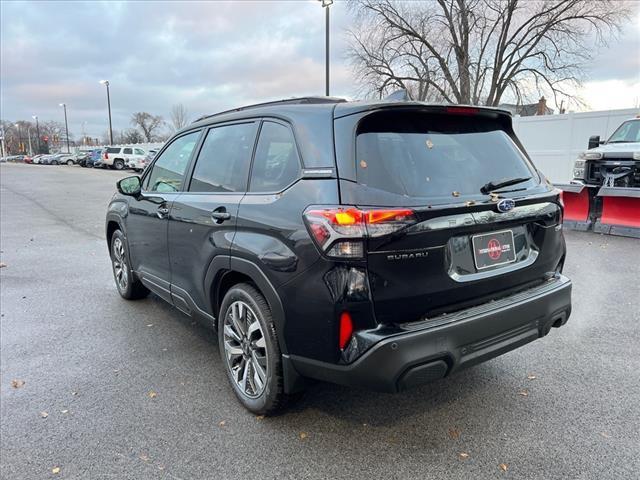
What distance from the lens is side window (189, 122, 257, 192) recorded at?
10.3 ft

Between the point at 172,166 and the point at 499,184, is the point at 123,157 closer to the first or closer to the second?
the point at 172,166

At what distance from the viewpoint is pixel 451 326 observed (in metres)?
2.41

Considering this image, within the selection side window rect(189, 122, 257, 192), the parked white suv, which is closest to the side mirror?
side window rect(189, 122, 257, 192)

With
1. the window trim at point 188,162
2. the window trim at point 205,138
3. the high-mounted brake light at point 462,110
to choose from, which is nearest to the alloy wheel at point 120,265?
the window trim at point 188,162

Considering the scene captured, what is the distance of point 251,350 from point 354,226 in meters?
1.23

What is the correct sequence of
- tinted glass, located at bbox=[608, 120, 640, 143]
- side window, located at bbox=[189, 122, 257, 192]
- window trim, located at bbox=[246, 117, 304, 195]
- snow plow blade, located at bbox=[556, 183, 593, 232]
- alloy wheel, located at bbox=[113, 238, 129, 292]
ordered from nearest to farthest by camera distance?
window trim, located at bbox=[246, 117, 304, 195]
side window, located at bbox=[189, 122, 257, 192]
alloy wheel, located at bbox=[113, 238, 129, 292]
snow plow blade, located at bbox=[556, 183, 593, 232]
tinted glass, located at bbox=[608, 120, 640, 143]

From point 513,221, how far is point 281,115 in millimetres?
1510

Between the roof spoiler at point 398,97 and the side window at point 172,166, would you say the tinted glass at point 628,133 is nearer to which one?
the roof spoiler at point 398,97

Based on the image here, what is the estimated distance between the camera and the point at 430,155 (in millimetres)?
2641

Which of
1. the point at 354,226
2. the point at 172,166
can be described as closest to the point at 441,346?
the point at 354,226

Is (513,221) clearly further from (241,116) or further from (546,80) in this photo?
(546,80)

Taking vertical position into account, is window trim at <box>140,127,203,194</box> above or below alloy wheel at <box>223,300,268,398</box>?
above

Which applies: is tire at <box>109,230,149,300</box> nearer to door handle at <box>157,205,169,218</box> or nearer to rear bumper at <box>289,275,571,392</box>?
door handle at <box>157,205,169,218</box>

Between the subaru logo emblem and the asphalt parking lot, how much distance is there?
1.29 m
